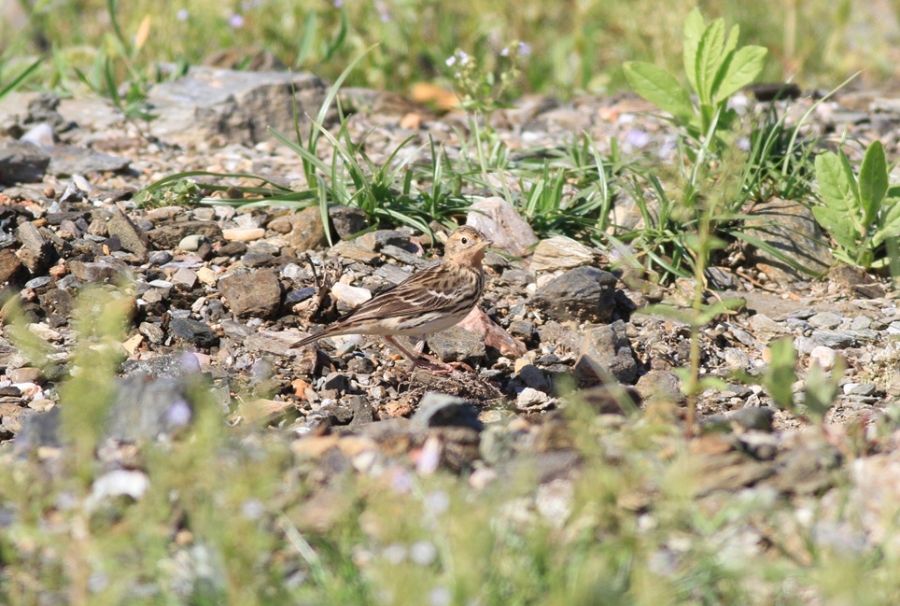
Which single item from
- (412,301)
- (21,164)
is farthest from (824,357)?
(21,164)

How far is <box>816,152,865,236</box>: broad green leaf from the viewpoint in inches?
276

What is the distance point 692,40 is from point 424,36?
4273 mm

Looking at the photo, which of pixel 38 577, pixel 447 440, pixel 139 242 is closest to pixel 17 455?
pixel 38 577

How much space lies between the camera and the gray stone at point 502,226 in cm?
718

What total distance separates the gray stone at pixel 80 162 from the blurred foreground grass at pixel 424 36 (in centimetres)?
130

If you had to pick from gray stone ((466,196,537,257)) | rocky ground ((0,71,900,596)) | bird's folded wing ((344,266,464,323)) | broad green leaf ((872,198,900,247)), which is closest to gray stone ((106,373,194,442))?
rocky ground ((0,71,900,596))

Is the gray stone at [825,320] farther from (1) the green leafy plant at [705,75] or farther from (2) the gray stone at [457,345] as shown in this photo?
(2) the gray stone at [457,345]

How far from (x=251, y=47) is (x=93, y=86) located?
1.96 m

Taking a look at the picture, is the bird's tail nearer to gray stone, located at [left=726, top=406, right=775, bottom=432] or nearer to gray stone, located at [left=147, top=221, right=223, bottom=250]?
gray stone, located at [left=147, top=221, right=223, bottom=250]

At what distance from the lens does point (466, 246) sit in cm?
664

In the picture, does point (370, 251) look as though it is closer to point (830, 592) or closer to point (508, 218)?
point (508, 218)

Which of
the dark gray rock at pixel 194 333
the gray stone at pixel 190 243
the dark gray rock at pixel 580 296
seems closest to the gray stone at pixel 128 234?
the gray stone at pixel 190 243

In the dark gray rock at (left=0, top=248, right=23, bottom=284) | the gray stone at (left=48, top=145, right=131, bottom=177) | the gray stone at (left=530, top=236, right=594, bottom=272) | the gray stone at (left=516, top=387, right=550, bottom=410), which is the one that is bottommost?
the gray stone at (left=516, top=387, right=550, bottom=410)

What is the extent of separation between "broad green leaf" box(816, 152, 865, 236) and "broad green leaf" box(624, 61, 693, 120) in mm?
861
